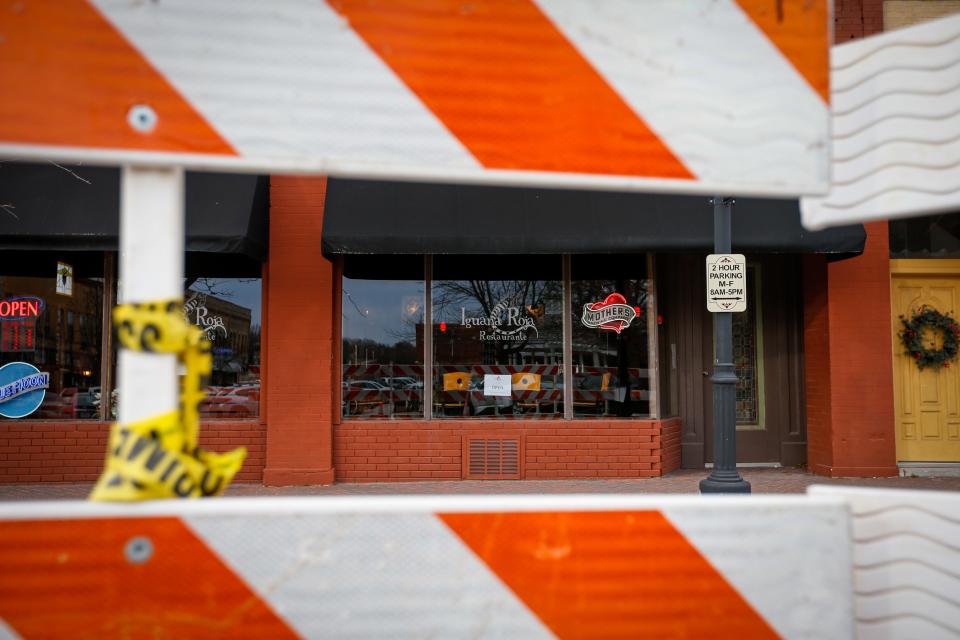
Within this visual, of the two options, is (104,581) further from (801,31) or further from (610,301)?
(610,301)

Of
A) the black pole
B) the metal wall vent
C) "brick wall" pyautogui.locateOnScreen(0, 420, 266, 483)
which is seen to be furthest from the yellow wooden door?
"brick wall" pyautogui.locateOnScreen(0, 420, 266, 483)

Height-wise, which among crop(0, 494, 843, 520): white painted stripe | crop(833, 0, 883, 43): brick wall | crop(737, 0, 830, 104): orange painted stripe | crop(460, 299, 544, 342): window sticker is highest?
crop(833, 0, 883, 43): brick wall

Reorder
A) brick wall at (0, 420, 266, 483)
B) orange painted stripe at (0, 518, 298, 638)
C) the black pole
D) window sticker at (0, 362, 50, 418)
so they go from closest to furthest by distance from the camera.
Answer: orange painted stripe at (0, 518, 298, 638), the black pole, brick wall at (0, 420, 266, 483), window sticker at (0, 362, 50, 418)

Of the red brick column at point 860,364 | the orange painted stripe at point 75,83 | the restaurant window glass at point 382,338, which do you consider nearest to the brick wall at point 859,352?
the red brick column at point 860,364

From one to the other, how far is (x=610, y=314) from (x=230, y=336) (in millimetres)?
5029

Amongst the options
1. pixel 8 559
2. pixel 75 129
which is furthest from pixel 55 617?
pixel 75 129

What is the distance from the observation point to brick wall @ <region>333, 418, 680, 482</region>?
28.9ft

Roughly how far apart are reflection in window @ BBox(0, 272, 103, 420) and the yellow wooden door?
10622mm

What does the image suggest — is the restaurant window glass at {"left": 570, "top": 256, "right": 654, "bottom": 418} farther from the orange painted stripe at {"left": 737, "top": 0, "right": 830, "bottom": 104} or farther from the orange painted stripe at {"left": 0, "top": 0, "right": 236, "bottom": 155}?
the orange painted stripe at {"left": 0, "top": 0, "right": 236, "bottom": 155}

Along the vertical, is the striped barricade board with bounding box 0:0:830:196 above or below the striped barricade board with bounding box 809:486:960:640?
above

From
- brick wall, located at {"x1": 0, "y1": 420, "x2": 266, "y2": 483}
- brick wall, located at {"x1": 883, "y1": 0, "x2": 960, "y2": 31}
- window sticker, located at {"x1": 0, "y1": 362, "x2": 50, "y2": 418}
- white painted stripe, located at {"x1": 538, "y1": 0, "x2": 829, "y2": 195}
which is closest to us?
white painted stripe, located at {"x1": 538, "y1": 0, "x2": 829, "y2": 195}

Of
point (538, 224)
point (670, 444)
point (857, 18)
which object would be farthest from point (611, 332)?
point (857, 18)

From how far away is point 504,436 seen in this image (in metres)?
8.88

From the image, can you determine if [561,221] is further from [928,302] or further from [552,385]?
[928,302]
